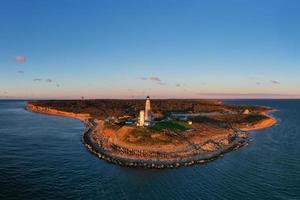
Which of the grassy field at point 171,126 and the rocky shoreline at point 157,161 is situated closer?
the rocky shoreline at point 157,161

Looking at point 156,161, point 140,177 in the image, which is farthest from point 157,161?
point 140,177

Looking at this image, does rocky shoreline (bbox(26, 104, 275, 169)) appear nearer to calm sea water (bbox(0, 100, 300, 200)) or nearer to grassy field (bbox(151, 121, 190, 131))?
calm sea water (bbox(0, 100, 300, 200))

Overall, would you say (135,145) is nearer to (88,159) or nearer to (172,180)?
(88,159)

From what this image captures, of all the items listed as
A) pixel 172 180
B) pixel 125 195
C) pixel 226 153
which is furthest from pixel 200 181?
pixel 226 153

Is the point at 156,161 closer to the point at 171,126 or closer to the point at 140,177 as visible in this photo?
the point at 140,177

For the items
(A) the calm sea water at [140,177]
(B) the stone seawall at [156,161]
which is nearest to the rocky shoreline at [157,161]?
(B) the stone seawall at [156,161]

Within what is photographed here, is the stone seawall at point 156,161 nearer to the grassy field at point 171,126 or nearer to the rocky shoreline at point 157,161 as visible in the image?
the rocky shoreline at point 157,161

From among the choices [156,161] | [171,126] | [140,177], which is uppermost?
[171,126]

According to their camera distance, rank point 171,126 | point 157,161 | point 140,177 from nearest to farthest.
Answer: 1. point 140,177
2. point 157,161
3. point 171,126
